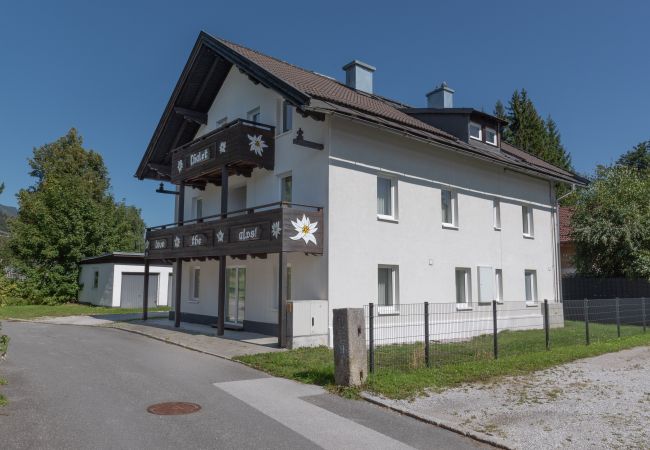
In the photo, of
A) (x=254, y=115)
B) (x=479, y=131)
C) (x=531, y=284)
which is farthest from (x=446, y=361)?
(x=479, y=131)

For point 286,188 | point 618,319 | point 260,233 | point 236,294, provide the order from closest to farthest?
point 260,233
point 618,319
point 286,188
point 236,294

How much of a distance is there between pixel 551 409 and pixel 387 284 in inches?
340

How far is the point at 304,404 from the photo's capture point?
308 inches

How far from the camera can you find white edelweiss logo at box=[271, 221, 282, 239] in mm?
13641

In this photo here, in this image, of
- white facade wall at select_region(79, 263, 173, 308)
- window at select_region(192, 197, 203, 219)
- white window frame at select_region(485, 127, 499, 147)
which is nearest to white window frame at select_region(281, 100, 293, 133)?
window at select_region(192, 197, 203, 219)

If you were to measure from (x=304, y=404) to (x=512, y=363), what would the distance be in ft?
16.6

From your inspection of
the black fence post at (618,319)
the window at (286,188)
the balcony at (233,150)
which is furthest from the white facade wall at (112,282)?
the black fence post at (618,319)

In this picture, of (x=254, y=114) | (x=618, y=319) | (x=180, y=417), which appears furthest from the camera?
(x=254, y=114)

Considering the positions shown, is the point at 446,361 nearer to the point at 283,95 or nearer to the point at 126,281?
the point at 283,95

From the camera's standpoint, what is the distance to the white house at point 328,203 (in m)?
14.5

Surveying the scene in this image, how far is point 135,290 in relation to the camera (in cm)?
3083

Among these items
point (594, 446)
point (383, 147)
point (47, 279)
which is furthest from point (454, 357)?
point (47, 279)

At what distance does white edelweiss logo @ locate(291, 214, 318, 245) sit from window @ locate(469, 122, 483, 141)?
31.8ft

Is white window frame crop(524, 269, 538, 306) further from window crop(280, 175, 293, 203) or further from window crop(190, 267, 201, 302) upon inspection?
window crop(190, 267, 201, 302)
